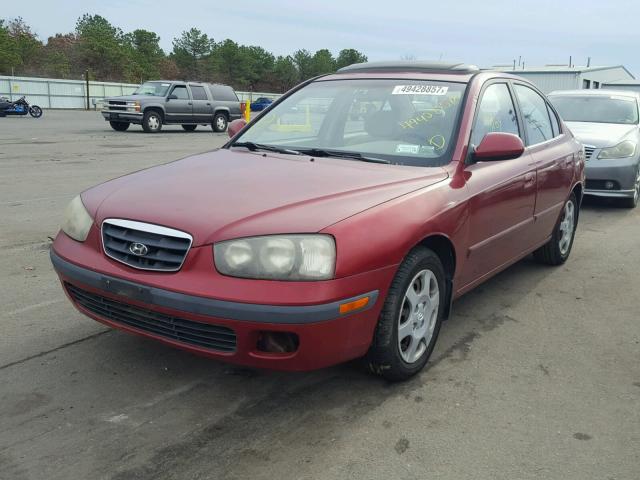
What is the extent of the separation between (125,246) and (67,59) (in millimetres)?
67767

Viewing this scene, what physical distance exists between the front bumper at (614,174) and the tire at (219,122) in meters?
17.8

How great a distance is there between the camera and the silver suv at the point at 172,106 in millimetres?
21328

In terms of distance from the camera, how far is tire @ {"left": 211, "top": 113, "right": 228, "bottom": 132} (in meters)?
24.2

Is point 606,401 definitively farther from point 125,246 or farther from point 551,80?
point 551,80

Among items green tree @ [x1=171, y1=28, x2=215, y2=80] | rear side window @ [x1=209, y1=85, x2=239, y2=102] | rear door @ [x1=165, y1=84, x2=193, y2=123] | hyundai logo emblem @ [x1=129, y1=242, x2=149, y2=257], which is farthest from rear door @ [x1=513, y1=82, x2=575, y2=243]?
green tree @ [x1=171, y1=28, x2=215, y2=80]

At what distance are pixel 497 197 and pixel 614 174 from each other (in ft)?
17.3

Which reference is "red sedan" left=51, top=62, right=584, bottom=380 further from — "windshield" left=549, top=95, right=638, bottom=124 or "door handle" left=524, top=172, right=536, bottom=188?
"windshield" left=549, top=95, right=638, bottom=124

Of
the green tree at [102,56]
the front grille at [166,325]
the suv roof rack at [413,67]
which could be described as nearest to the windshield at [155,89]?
the suv roof rack at [413,67]

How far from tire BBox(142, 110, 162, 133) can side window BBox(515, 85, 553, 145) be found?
18181mm

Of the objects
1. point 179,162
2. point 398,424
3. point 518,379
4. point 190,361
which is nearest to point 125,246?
point 190,361

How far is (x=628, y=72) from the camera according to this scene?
58594 mm

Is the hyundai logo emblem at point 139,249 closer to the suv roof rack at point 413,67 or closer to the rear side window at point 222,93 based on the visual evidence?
the suv roof rack at point 413,67

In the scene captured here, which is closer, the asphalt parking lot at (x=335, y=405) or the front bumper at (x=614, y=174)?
the asphalt parking lot at (x=335, y=405)

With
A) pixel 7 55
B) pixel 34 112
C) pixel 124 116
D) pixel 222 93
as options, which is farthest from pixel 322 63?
pixel 124 116
